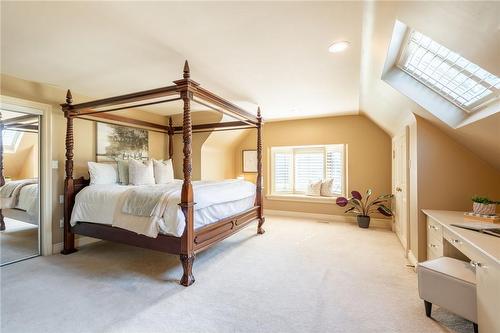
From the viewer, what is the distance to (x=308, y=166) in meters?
5.84

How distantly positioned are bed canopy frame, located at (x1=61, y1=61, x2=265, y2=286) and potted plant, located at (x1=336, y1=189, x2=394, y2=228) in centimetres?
208

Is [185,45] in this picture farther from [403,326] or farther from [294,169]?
[294,169]

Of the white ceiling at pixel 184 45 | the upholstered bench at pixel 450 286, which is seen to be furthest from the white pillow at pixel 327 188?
the upholstered bench at pixel 450 286

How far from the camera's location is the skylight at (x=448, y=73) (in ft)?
6.05

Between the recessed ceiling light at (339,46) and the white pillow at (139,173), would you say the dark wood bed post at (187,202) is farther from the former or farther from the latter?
the white pillow at (139,173)

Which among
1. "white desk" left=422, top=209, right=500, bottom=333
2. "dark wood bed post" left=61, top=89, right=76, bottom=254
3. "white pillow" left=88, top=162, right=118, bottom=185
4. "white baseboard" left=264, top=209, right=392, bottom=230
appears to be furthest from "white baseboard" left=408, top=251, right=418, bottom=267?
"dark wood bed post" left=61, top=89, right=76, bottom=254

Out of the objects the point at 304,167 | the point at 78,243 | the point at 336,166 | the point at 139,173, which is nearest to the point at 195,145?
the point at 139,173

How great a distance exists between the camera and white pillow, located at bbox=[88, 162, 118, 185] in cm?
357

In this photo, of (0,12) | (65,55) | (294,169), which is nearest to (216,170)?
(294,169)

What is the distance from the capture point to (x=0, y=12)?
1.78 metres

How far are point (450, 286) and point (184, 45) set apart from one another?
3037 mm

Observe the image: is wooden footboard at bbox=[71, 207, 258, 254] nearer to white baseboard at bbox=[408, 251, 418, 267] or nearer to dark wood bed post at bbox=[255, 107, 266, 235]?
dark wood bed post at bbox=[255, 107, 266, 235]

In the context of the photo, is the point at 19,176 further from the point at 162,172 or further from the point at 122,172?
the point at 162,172

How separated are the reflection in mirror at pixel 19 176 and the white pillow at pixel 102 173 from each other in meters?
0.65
